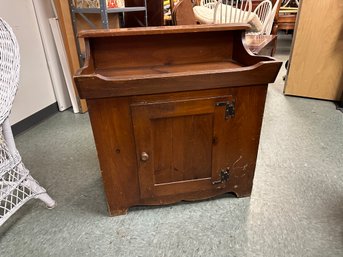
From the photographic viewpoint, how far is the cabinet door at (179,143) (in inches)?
36.7

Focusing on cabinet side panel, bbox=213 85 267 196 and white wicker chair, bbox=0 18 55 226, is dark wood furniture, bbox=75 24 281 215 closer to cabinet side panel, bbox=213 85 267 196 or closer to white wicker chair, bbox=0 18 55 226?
cabinet side panel, bbox=213 85 267 196

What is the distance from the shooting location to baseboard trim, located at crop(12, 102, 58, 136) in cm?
184

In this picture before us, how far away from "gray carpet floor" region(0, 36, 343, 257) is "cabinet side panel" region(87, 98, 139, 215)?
4.8 inches

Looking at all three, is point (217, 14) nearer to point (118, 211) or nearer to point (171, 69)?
point (171, 69)

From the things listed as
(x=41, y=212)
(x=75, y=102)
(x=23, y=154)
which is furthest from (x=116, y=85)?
(x=75, y=102)

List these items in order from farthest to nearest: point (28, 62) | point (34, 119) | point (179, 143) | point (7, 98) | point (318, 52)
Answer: point (318, 52), point (34, 119), point (28, 62), point (179, 143), point (7, 98)

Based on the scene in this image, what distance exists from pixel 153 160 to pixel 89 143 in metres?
0.86

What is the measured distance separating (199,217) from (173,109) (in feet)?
1.75

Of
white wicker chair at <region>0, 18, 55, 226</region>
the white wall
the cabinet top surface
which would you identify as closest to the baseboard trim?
the white wall

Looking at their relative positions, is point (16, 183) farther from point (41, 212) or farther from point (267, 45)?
point (267, 45)

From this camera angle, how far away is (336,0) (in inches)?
76.2

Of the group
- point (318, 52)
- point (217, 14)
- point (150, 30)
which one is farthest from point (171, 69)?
point (318, 52)

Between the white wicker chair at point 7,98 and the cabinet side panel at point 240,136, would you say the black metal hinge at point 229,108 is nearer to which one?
the cabinet side panel at point 240,136

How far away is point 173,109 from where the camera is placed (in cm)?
93
